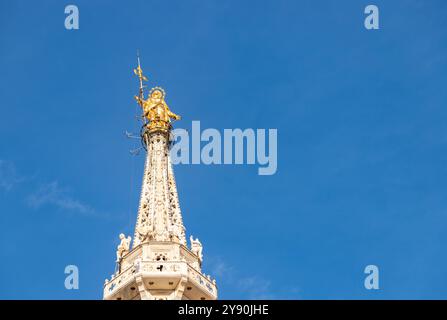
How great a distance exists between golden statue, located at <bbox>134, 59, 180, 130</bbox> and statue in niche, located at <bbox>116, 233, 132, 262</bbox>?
11.8 metres

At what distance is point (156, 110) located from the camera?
80.4 metres

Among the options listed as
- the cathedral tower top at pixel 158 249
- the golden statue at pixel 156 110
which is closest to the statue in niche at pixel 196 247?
the cathedral tower top at pixel 158 249

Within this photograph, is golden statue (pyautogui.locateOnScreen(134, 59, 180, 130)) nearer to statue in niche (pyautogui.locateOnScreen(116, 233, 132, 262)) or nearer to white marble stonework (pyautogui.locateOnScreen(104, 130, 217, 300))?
white marble stonework (pyautogui.locateOnScreen(104, 130, 217, 300))

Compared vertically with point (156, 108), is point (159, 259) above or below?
below

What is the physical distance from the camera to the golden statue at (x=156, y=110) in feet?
261

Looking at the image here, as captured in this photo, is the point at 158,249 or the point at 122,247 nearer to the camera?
the point at 158,249

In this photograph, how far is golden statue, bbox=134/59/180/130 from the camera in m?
79.6

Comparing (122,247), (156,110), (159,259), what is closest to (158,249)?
(159,259)

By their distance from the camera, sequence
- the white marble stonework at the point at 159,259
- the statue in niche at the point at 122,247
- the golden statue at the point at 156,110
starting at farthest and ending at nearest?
the golden statue at the point at 156,110 < the statue in niche at the point at 122,247 < the white marble stonework at the point at 159,259

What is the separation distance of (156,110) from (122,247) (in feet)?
48.0

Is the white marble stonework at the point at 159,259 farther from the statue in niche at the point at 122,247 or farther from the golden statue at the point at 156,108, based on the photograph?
the golden statue at the point at 156,108

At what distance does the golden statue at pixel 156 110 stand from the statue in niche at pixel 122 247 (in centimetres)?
1183

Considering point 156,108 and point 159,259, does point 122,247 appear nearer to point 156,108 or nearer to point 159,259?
point 159,259
